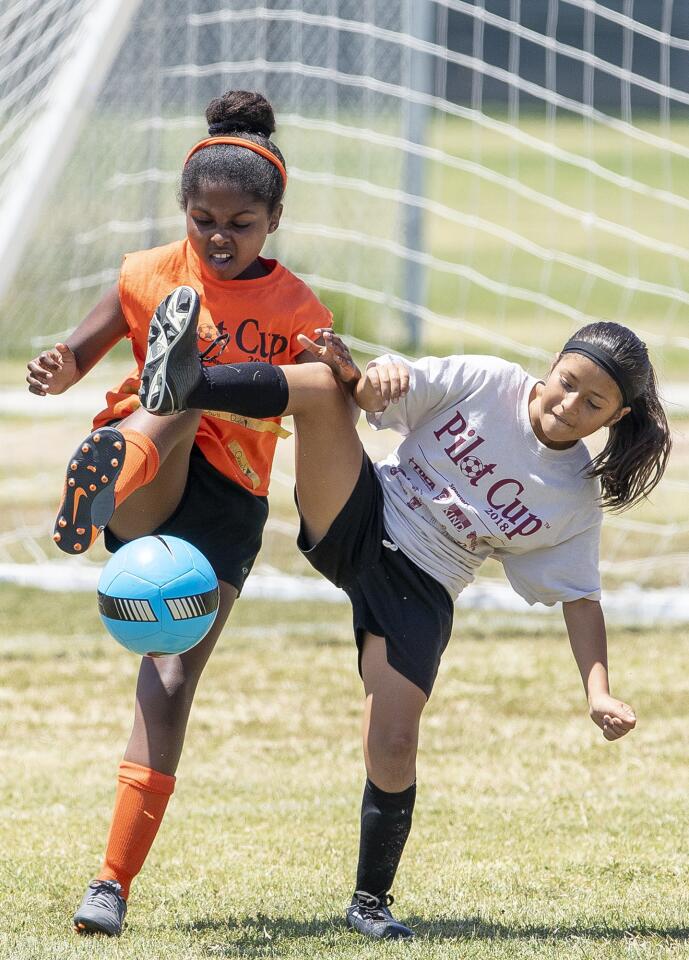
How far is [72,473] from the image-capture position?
333cm

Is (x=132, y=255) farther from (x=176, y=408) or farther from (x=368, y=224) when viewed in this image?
(x=368, y=224)

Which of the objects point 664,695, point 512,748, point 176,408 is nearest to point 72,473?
point 176,408

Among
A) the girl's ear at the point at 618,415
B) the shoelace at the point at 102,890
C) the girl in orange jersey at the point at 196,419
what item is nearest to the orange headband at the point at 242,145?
the girl in orange jersey at the point at 196,419

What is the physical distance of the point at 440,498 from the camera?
3.60 meters

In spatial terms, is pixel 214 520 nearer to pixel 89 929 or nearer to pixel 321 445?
pixel 321 445

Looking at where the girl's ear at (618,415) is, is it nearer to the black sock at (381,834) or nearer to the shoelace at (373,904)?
the black sock at (381,834)

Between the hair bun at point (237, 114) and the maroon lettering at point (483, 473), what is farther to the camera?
the hair bun at point (237, 114)

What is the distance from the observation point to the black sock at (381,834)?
3.53 meters

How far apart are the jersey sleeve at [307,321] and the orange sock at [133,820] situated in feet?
3.60

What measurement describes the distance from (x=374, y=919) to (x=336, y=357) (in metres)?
1.36

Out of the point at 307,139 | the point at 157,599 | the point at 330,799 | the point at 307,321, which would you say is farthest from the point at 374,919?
the point at 307,139

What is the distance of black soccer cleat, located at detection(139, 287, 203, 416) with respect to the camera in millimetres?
3191

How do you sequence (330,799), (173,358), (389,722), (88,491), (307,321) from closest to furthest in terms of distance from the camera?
(173,358), (88,491), (389,722), (307,321), (330,799)

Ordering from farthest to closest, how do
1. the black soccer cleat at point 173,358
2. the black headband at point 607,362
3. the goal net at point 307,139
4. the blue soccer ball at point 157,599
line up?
the goal net at point 307,139 → the black headband at point 607,362 → the blue soccer ball at point 157,599 → the black soccer cleat at point 173,358
